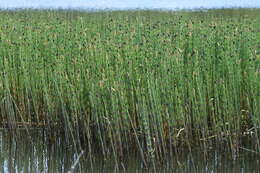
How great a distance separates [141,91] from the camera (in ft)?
16.2

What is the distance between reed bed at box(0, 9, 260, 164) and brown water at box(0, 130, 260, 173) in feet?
0.30

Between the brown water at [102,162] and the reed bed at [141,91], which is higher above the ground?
the reed bed at [141,91]

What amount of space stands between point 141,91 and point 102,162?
27.3 inches

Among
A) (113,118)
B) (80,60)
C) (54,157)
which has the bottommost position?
(54,157)

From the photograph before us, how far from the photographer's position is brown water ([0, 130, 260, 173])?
4883 millimetres

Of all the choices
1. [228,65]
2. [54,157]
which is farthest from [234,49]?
Result: [54,157]

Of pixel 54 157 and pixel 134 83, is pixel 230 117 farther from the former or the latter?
pixel 54 157

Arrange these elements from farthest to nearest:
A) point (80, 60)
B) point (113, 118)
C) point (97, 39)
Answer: point (97, 39), point (80, 60), point (113, 118)

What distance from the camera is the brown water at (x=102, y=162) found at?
16.0ft

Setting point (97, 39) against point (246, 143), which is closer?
point (246, 143)

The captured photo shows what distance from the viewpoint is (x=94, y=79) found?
519 cm

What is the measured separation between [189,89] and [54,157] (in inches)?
52.0

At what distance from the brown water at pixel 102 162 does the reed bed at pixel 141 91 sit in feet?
0.30

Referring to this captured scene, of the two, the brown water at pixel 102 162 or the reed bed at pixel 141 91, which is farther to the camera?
the reed bed at pixel 141 91
